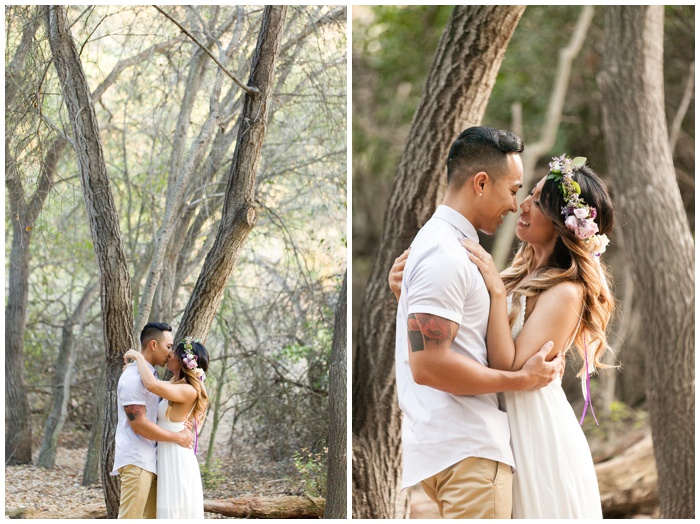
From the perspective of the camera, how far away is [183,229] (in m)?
3.77

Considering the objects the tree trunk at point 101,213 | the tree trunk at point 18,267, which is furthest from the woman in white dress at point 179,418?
the tree trunk at point 18,267

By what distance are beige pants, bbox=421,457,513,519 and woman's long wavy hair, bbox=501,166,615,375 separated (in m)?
0.44

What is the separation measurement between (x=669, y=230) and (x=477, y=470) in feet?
8.73

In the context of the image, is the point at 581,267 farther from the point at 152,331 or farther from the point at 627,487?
the point at 627,487

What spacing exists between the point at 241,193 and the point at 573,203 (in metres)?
1.70

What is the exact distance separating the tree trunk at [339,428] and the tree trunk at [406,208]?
2.9 inches

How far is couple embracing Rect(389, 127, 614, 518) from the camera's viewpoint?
6.85 ft

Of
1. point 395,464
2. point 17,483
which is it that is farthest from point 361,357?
point 17,483

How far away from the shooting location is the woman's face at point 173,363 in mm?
3234

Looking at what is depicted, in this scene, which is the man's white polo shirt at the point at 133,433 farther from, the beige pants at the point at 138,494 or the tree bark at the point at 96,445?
the tree bark at the point at 96,445

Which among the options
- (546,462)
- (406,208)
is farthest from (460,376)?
(406,208)

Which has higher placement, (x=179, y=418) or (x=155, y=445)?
(x=179, y=418)

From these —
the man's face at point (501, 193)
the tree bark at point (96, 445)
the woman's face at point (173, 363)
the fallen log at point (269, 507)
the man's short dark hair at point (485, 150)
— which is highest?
the man's short dark hair at point (485, 150)

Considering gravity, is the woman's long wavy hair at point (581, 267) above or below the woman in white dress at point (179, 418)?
above
